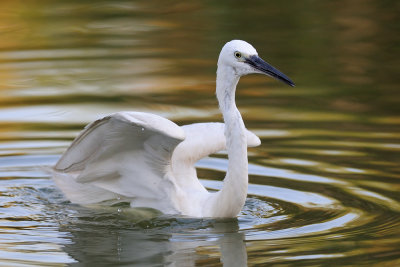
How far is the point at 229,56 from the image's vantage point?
722 centimetres

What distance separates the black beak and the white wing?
773mm

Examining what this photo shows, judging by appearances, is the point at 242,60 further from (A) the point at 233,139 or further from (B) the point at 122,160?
(B) the point at 122,160

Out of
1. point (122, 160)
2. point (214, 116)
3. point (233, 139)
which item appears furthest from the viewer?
point (214, 116)

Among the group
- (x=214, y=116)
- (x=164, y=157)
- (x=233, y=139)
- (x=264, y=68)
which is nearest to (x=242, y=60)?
Answer: (x=264, y=68)

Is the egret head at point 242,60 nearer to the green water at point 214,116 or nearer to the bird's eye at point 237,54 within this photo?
the bird's eye at point 237,54

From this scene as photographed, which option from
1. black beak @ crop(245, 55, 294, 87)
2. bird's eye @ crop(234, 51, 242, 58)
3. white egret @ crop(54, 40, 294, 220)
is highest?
bird's eye @ crop(234, 51, 242, 58)

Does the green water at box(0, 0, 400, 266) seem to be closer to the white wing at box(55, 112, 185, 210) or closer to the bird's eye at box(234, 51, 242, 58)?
the white wing at box(55, 112, 185, 210)

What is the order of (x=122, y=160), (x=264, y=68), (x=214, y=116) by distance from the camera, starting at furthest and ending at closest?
(x=214, y=116)
(x=122, y=160)
(x=264, y=68)

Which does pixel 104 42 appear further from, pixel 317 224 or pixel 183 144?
pixel 317 224

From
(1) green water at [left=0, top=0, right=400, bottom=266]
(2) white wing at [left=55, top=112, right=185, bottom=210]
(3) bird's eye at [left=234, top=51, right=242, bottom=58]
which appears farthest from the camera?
(3) bird's eye at [left=234, top=51, right=242, bottom=58]

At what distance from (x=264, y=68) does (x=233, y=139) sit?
593 millimetres

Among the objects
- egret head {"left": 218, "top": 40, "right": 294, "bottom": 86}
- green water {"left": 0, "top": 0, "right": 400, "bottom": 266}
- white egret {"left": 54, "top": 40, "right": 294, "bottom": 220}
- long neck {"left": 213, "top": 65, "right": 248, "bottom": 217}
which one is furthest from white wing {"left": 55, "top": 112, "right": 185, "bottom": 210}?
egret head {"left": 218, "top": 40, "right": 294, "bottom": 86}

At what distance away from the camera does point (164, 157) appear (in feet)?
24.2

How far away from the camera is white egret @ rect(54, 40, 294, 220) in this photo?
715 cm
